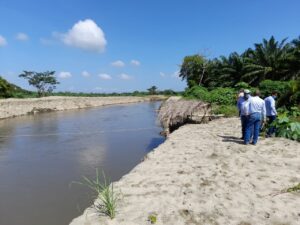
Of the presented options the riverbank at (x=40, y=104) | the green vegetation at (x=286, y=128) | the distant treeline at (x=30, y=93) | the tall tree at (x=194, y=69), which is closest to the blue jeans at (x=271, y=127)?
the green vegetation at (x=286, y=128)

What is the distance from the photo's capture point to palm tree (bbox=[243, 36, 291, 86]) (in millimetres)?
25547

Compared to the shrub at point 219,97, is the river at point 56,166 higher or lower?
lower

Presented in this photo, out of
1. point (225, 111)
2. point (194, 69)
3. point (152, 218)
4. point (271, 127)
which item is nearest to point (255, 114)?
point (271, 127)

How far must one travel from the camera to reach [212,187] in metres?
4.57

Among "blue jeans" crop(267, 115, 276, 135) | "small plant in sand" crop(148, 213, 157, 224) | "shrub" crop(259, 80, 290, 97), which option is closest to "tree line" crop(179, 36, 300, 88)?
"shrub" crop(259, 80, 290, 97)

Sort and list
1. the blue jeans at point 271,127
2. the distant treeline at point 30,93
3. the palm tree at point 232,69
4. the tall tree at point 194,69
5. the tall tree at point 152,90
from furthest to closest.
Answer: the tall tree at point 152,90, the tall tree at point 194,69, the distant treeline at point 30,93, the palm tree at point 232,69, the blue jeans at point 271,127

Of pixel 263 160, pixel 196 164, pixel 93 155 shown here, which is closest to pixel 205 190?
pixel 196 164

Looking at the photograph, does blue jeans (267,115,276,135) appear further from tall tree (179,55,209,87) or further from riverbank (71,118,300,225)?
tall tree (179,55,209,87)

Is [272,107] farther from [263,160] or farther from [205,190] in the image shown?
[205,190]

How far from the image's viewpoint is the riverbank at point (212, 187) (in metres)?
3.70

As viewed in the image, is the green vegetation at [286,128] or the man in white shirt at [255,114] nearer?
the man in white shirt at [255,114]

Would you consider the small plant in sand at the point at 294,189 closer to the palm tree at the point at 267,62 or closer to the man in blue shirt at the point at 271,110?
the man in blue shirt at the point at 271,110

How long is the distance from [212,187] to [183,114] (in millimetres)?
7900

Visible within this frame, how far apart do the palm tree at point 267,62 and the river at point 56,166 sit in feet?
44.7
